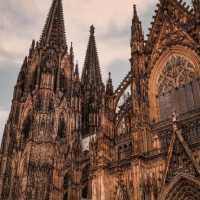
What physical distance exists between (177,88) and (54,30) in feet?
83.8

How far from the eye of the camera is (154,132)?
19.8 metres

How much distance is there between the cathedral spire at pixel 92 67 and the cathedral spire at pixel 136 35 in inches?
824

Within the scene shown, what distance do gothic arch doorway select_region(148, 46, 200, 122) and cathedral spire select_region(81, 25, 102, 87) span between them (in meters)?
23.3

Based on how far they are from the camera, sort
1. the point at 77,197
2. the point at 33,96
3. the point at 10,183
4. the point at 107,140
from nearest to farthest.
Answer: the point at 107,140 → the point at 77,197 → the point at 10,183 → the point at 33,96

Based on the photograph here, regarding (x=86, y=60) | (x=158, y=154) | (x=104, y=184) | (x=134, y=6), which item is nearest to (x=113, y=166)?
(x=104, y=184)

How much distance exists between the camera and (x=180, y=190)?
16.8m

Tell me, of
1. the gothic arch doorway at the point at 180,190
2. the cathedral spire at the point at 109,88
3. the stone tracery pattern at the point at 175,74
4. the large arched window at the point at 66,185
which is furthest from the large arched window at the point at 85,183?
the gothic arch doorway at the point at 180,190

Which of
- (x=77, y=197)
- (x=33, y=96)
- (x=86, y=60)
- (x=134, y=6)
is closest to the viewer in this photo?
(x=134, y=6)

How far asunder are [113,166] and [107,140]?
1784 millimetres

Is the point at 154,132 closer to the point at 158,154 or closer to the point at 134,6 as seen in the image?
the point at 158,154

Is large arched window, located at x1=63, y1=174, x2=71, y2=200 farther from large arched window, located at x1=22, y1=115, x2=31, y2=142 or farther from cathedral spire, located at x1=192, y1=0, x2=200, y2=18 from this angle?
cathedral spire, located at x1=192, y1=0, x2=200, y2=18

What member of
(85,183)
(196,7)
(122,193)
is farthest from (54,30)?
(122,193)

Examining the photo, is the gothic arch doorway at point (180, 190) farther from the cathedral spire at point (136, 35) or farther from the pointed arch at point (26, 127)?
the pointed arch at point (26, 127)

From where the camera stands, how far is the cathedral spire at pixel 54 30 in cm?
4138
